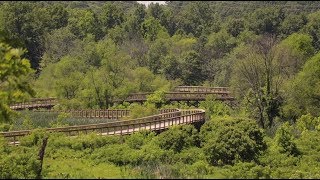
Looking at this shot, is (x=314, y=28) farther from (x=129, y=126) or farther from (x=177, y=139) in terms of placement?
(x=177, y=139)

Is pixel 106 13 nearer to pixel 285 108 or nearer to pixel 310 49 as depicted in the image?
pixel 310 49

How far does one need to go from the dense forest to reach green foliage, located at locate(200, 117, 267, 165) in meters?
0.06

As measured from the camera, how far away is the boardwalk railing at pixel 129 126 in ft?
120

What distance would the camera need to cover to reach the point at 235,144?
1233 inches

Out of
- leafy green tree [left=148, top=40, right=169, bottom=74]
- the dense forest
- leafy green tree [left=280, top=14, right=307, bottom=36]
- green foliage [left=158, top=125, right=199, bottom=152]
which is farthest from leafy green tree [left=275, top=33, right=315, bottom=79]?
leafy green tree [left=280, top=14, right=307, bottom=36]

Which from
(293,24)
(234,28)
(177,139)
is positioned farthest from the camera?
(234,28)

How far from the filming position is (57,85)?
59.0 meters

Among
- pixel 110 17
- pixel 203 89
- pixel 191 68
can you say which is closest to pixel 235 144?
pixel 203 89

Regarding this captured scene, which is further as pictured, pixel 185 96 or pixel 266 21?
pixel 266 21

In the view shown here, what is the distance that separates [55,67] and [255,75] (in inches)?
1012

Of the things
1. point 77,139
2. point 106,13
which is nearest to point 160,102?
point 77,139

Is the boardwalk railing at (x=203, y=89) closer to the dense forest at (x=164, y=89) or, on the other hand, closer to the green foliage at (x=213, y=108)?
the dense forest at (x=164, y=89)

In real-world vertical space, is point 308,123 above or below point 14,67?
below

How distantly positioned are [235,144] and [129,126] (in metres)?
10.9
